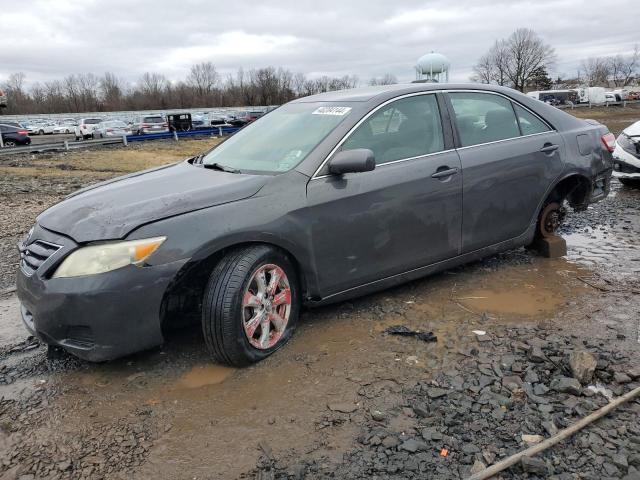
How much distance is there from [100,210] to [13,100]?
300ft

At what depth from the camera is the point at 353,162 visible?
129 inches

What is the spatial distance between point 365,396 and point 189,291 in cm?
122

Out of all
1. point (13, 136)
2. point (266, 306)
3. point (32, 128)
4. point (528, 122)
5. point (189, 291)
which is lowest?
point (266, 306)

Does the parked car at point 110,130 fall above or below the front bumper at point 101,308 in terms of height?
above

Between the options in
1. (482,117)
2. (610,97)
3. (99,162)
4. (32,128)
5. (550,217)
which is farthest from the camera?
(610,97)

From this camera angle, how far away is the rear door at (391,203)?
3.38 metres

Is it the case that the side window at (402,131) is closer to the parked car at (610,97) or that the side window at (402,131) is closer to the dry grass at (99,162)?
the dry grass at (99,162)

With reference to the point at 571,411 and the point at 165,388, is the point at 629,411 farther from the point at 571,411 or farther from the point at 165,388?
the point at 165,388

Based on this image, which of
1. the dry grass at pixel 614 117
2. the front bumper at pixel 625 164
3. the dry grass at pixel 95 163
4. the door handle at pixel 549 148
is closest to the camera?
the door handle at pixel 549 148

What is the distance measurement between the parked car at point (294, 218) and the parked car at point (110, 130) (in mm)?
29922

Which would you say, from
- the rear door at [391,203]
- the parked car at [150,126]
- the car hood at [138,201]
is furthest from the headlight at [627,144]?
the parked car at [150,126]

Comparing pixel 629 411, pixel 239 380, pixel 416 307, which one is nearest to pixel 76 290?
pixel 239 380

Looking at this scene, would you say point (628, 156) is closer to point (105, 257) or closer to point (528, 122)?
point (528, 122)

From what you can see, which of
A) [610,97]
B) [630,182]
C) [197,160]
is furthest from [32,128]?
[610,97]
